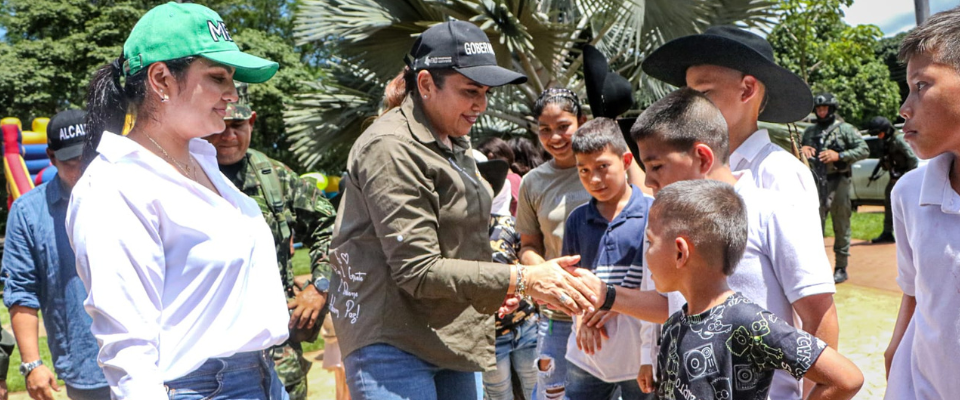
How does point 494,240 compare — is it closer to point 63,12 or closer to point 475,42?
point 475,42

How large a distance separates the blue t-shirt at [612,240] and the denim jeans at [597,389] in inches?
18.4

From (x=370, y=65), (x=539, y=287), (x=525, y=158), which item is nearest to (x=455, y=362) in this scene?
(x=539, y=287)

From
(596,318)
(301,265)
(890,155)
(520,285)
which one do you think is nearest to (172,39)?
(520,285)

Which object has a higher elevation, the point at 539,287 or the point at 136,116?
the point at 136,116

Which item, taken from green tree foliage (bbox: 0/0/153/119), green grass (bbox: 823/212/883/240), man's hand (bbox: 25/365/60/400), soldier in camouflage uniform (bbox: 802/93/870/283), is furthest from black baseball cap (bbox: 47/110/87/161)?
green tree foliage (bbox: 0/0/153/119)

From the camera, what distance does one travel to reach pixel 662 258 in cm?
217

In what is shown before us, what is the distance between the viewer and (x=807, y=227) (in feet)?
7.23

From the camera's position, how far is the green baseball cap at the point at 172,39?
1909mm

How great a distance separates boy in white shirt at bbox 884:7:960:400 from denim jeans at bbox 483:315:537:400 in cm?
240

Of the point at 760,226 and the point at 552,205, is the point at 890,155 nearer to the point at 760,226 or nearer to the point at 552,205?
the point at 552,205

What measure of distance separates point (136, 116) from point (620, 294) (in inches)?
66.8

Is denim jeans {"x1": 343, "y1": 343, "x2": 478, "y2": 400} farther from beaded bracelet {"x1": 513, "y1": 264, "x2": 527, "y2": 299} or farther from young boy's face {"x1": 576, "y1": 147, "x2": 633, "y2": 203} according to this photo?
young boy's face {"x1": 576, "y1": 147, "x2": 633, "y2": 203}

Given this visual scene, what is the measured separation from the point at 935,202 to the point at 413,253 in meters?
1.46

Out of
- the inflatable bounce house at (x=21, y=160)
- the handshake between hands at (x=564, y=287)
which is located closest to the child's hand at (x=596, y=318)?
the handshake between hands at (x=564, y=287)
